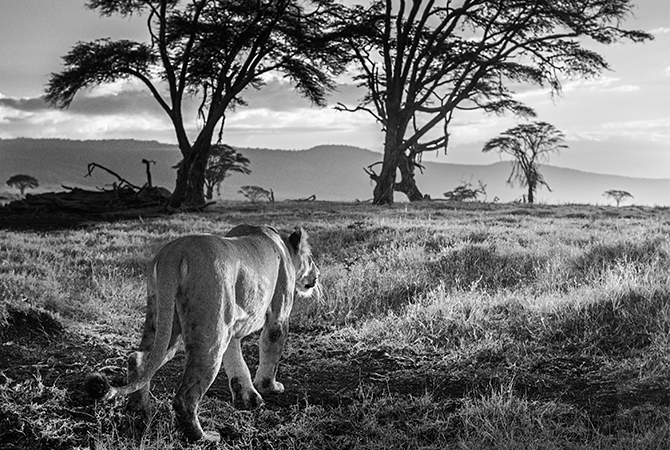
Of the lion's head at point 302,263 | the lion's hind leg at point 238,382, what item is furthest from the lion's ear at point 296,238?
the lion's hind leg at point 238,382

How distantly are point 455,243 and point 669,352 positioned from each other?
4791mm

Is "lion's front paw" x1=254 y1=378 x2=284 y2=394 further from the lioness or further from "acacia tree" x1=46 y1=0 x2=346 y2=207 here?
"acacia tree" x1=46 y1=0 x2=346 y2=207

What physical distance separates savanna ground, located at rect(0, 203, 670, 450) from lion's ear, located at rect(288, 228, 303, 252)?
0.97m

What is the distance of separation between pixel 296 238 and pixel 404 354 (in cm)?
159

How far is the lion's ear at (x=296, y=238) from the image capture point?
4422 millimetres

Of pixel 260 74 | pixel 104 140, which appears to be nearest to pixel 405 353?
pixel 260 74

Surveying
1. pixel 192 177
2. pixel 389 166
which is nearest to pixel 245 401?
pixel 192 177

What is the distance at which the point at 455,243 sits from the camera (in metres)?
9.77

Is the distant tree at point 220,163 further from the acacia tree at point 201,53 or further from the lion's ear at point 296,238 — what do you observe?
the lion's ear at point 296,238

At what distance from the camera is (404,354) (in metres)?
5.44

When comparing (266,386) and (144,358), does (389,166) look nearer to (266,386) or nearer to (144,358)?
(266,386)

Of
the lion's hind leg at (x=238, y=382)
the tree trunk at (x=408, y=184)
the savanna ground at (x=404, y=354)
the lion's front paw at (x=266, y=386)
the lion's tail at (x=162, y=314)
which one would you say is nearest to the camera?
the lion's tail at (x=162, y=314)

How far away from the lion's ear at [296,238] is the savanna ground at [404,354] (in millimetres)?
968

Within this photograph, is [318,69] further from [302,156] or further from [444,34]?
[302,156]
